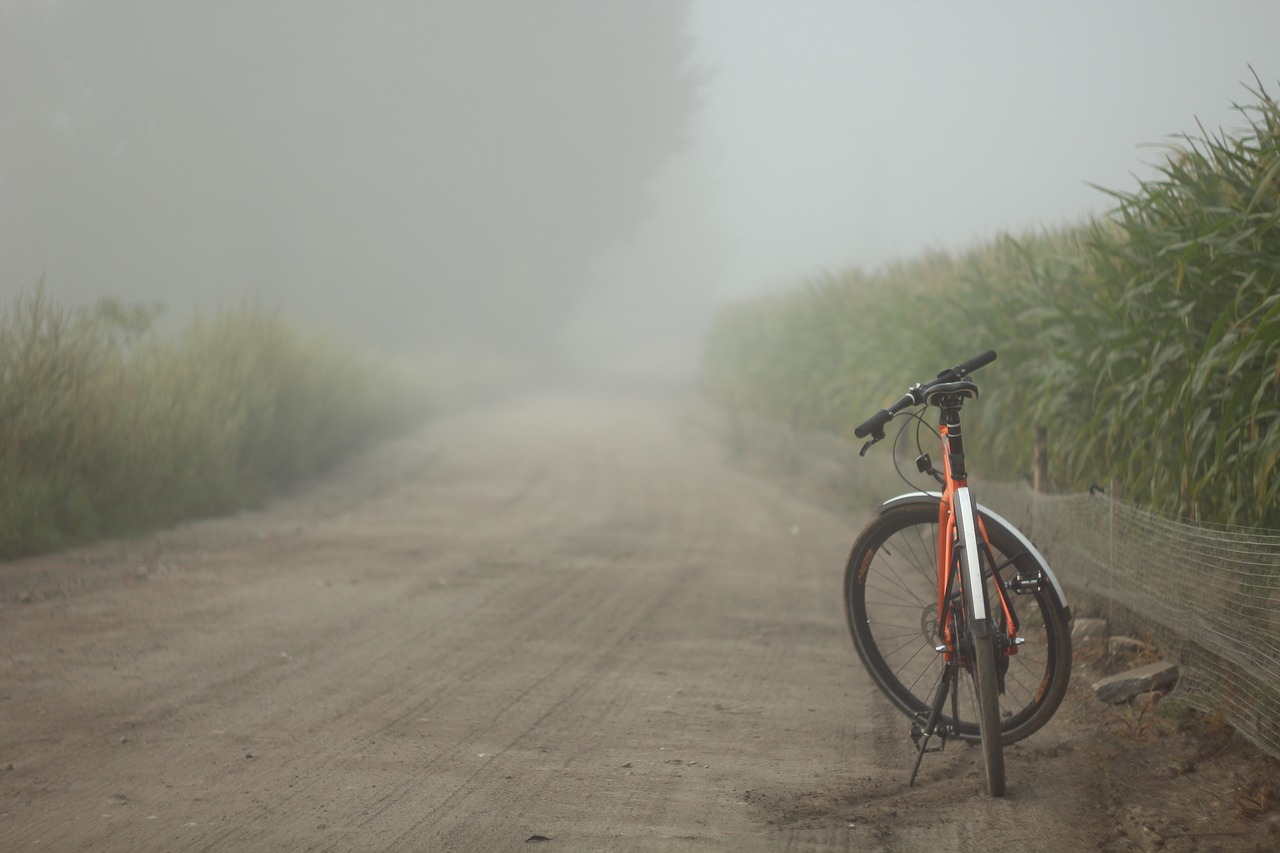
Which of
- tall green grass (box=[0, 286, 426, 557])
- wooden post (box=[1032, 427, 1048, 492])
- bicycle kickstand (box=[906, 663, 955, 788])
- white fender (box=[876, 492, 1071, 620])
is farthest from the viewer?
tall green grass (box=[0, 286, 426, 557])

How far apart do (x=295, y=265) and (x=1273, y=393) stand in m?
29.4

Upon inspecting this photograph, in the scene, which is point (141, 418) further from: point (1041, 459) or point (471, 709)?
point (1041, 459)

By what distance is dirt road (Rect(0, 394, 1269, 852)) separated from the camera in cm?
385

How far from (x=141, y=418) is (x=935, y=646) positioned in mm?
8776

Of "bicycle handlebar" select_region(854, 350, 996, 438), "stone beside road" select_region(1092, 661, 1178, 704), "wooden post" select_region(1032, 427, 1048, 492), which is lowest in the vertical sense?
"stone beside road" select_region(1092, 661, 1178, 704)

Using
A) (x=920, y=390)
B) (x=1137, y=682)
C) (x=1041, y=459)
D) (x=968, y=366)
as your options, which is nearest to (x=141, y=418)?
(x=1041, y=459)

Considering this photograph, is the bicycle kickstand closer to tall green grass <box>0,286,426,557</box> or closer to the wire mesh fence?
the wire mesh fence

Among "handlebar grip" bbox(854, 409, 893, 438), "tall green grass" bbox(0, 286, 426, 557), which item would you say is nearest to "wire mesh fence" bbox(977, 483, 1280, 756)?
"handlebar grip" bbox(854, 409, 893, 438)

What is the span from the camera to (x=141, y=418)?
1092cm

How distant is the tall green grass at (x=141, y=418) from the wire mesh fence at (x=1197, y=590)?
→ 24.9ft

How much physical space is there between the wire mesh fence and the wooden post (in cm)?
71

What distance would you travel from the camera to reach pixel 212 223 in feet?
93.1

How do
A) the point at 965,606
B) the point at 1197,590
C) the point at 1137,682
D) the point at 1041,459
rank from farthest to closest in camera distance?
the point at 1041,459
the point at 1137,682
the point at 1197,590
the point at 965,606

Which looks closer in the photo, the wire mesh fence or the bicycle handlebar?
the wire mesh fence
